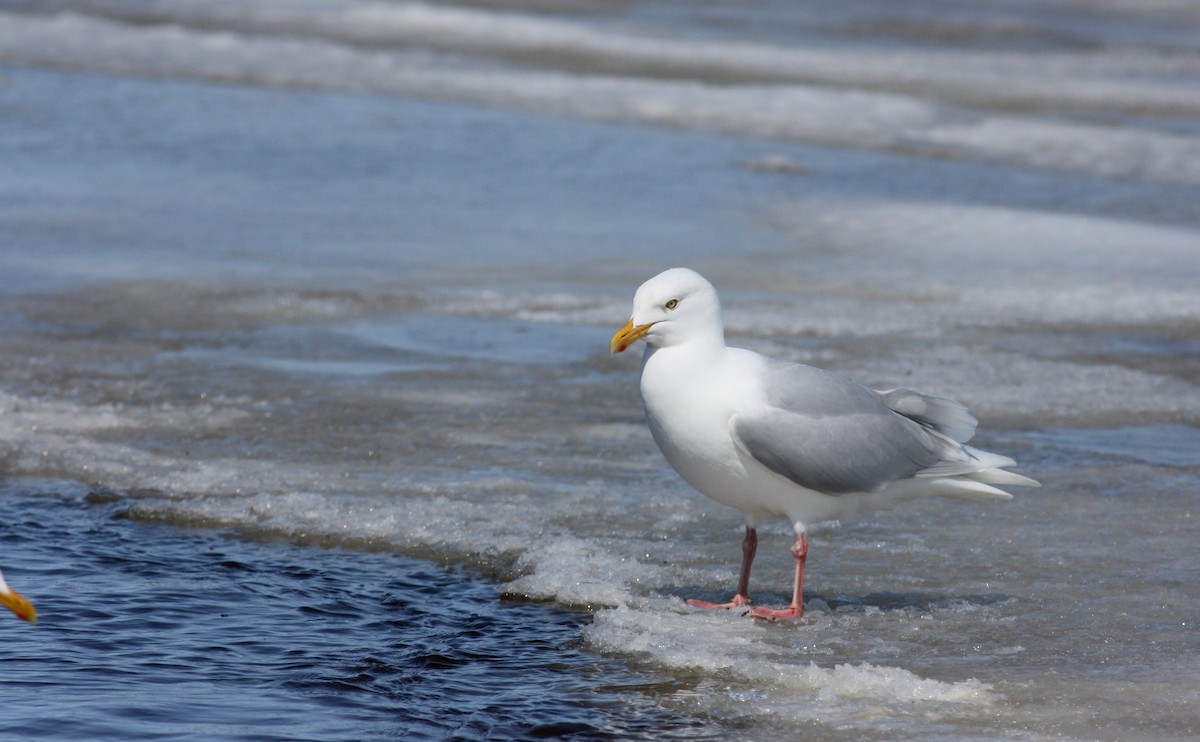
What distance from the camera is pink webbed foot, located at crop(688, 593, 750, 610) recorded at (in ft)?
Answer: 15.7

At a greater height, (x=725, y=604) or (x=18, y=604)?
(x=18, y=604)

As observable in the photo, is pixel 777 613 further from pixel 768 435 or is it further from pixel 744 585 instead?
pixel 768 435

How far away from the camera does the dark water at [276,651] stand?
3.98 metres

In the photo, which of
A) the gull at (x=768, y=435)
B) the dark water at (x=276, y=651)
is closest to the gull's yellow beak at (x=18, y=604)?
the dark water at (x=276, y=651)

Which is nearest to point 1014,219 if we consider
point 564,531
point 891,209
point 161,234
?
point 891,209

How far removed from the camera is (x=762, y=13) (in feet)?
96.2

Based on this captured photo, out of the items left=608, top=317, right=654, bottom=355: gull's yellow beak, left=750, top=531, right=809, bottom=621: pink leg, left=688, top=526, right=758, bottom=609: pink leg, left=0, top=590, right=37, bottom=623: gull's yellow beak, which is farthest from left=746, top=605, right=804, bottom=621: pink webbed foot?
left=0, top=590, right=37, bottom=623: gull's yellow beak

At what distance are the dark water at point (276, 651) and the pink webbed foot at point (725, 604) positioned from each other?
1.19 ft

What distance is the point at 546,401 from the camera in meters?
7.08

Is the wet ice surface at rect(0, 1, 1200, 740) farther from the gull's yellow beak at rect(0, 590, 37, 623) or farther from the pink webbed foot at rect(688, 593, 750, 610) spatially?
the gull's yellow beak at rect(0, 590, 37, 623)

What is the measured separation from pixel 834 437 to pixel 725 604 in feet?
2.15

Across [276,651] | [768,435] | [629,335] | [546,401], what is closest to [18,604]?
[276,651]

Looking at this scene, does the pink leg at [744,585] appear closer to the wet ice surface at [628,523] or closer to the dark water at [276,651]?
the wet ice surface at [628,523]

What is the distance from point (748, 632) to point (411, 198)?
300 inches
